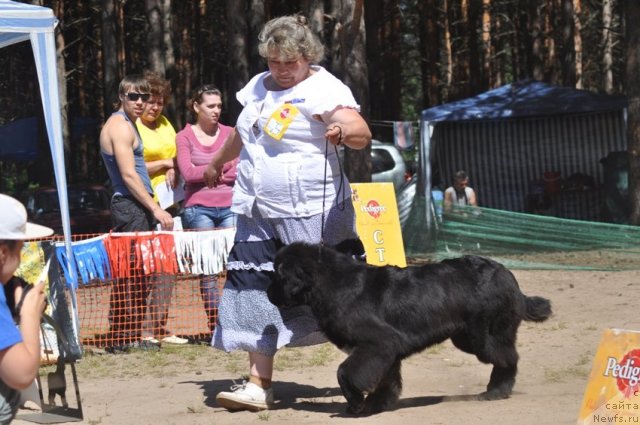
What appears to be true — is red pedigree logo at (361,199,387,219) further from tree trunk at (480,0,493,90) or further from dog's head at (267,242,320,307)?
tree trunk at (480,0,493,90)

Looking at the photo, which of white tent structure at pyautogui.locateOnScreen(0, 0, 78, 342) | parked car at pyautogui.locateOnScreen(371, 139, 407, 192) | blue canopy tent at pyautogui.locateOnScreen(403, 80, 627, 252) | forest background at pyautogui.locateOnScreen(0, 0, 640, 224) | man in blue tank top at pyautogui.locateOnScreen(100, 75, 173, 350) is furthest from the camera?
parked car at pyautogui.locateOnScreen(371, 139, 407, 192)

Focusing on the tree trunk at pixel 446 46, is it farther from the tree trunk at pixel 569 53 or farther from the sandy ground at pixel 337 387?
the sandy ground at pixel 337 387

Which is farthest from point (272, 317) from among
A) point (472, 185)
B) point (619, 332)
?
point (472, 185)

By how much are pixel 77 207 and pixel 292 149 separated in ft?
52.4

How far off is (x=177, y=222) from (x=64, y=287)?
4.65 feet

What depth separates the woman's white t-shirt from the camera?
17.7 ft

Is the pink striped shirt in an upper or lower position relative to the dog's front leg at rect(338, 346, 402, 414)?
upper

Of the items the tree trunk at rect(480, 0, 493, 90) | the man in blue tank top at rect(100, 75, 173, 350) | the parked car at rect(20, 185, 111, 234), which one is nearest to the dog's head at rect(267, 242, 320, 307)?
the man in blue tank top at rect(100, 75, 173, 350)

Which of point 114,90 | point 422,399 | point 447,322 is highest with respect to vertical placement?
point 114,90

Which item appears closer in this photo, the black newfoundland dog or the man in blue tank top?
the black newfoundland dog

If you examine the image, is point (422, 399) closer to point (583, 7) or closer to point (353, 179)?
point (353, 179)

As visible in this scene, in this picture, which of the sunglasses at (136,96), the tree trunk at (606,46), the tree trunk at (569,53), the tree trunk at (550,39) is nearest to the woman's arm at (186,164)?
the sunglasses at (136,96)

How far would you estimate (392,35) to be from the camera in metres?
37.7

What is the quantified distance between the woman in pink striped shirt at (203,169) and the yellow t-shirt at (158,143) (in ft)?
0.74
